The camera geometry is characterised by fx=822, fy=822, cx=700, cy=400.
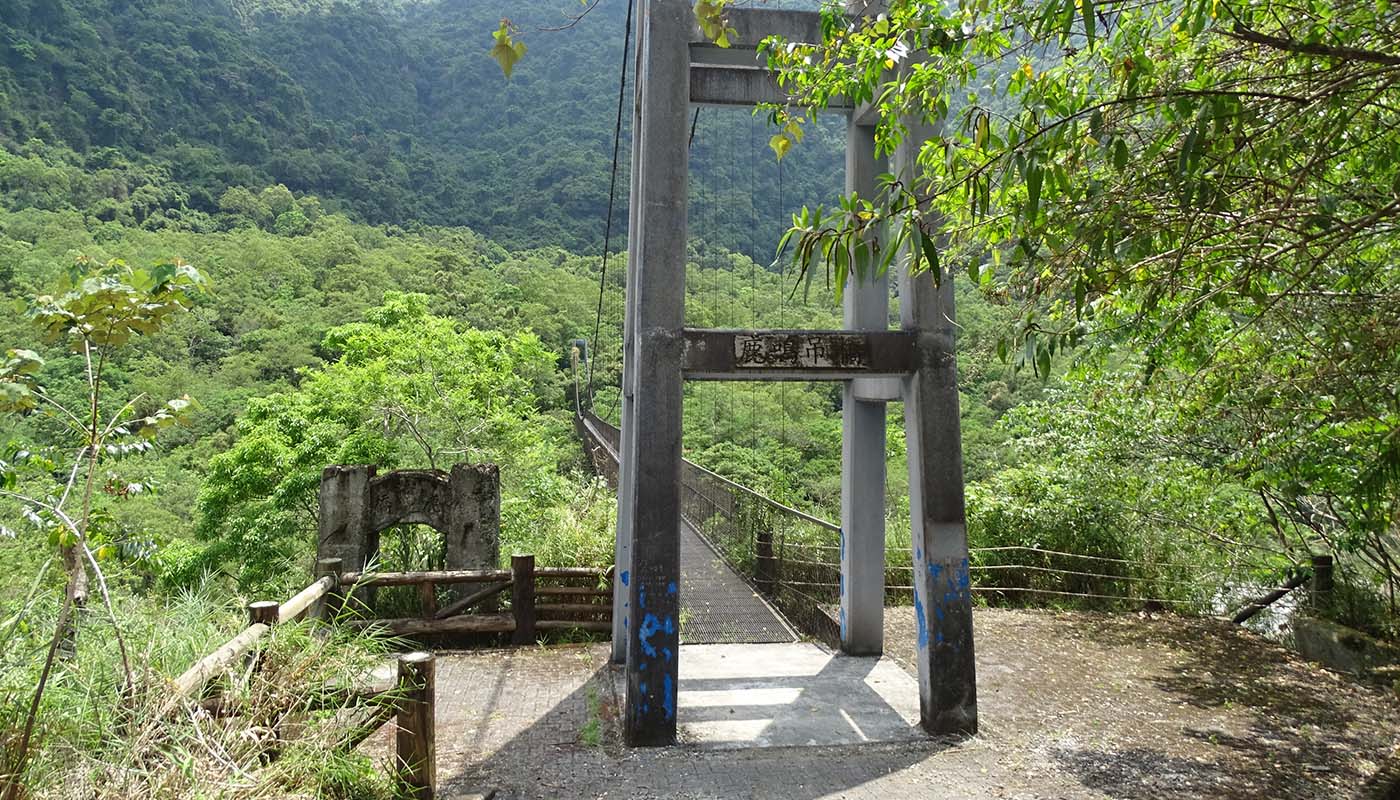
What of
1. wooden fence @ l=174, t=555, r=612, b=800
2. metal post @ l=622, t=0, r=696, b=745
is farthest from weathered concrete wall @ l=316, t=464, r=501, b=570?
metal post @ l=622, t=0, r=696, b=745

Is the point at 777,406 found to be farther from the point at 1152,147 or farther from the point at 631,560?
the point at 1152,147

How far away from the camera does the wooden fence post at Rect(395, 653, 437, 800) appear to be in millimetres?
3658

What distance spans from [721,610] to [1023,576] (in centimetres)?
372

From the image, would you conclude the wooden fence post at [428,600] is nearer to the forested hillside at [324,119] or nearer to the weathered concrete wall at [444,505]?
the weathered concrete wall at [444,505]

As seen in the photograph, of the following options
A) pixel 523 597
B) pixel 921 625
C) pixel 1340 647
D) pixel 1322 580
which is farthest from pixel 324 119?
pixel 1340 647

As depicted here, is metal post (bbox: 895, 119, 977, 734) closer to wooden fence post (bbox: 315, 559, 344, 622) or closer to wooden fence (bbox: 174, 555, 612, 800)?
wooden fence (bbox: 174, 555, 612, 800)

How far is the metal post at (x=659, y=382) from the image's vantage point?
5.22 metres

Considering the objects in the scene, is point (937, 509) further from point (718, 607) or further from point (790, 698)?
point (718, 607)

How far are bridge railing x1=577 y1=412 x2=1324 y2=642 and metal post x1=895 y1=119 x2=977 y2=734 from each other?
2.13 m

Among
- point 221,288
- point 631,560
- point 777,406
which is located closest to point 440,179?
point 221,288

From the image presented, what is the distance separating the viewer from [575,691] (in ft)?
20.5

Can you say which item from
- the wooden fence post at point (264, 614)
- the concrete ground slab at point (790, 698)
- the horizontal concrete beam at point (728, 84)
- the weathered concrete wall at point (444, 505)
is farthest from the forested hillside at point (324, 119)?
the wooden fence post at point (264, 614)

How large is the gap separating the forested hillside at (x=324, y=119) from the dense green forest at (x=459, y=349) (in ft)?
0.96

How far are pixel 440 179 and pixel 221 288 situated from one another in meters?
27.2
